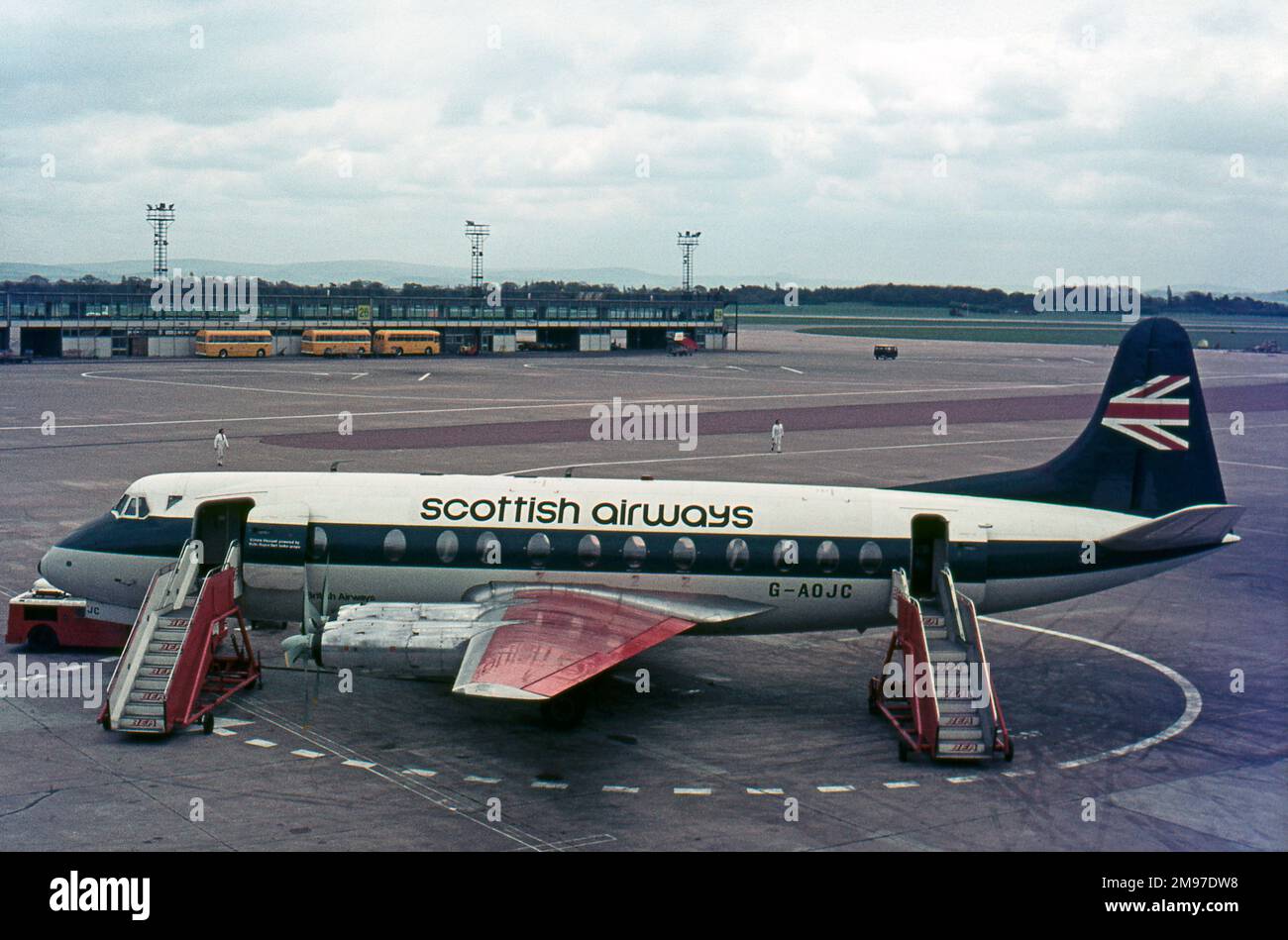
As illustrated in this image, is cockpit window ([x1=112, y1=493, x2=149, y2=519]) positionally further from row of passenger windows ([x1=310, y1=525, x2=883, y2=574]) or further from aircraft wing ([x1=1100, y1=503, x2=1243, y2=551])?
aircraft wing ([x1=1100, y1=503, x2=1243, y2=551])

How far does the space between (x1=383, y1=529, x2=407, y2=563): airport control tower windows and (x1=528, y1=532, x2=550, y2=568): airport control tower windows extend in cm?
272

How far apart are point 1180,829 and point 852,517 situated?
31.2 ft

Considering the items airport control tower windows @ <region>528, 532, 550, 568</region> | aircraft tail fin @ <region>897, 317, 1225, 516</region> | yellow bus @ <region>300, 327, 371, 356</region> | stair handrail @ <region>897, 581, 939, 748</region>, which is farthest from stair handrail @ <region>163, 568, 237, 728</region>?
yellow bus @ <region>300, 327, 371, 356</region>

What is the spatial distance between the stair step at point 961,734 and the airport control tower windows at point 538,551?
8.95 m

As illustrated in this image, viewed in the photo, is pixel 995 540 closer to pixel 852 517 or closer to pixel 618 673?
pixel 852 517

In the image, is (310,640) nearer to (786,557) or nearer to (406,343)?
(786,557)

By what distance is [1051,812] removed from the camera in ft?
68.4

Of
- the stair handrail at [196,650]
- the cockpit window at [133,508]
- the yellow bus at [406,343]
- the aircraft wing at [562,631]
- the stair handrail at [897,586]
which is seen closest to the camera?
the aircraft wing at [562,631]

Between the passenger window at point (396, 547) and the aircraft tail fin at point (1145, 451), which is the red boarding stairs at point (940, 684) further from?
the passenger window at point (396, 547)

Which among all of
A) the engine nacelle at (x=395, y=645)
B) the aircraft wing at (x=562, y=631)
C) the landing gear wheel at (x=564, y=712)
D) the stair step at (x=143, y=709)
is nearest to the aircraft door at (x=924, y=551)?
the aircraft wing at (x=562, y=631)

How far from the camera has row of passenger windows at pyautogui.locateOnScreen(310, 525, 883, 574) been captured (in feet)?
88.3

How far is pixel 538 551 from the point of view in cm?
2694

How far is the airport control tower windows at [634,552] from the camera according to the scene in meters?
27.0
